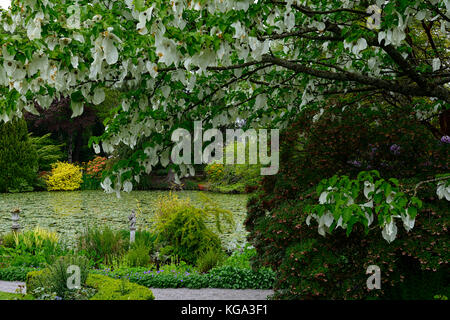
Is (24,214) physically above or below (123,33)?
below

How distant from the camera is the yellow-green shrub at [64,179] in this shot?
1694 centimetres

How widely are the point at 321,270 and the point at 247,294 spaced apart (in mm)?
1962

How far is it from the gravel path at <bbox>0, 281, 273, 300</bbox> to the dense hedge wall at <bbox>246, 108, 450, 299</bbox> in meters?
0.73

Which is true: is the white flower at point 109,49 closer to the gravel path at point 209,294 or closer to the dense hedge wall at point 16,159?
the gravel path at point 209,294

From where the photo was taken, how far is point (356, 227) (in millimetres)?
2994

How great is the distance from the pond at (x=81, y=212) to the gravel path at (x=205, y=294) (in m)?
2.25

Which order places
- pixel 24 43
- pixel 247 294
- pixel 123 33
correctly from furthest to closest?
pixel 247 294, pixel 123 33, pixel 24 43

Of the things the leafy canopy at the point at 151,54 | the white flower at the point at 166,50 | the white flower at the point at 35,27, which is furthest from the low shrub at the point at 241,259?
the white flower at the point at 35,27

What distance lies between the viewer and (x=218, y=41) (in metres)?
2.10

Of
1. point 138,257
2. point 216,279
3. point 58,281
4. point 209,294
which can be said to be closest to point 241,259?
point 216,279

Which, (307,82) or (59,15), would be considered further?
(307,82)

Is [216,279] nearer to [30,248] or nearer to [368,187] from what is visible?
[368,187]
